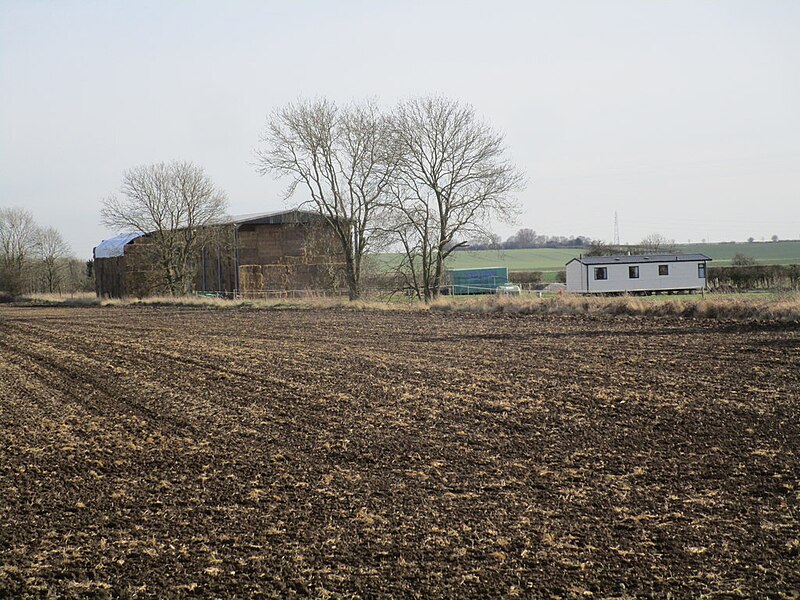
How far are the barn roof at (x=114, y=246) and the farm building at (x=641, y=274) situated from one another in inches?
1243

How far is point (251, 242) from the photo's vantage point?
161 ft

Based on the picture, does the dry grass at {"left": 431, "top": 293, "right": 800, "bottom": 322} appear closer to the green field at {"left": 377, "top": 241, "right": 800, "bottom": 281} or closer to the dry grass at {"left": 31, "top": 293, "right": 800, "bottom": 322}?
the dry grass at {"left": 31, "top": 293, "right": 800, "bottom": 322}

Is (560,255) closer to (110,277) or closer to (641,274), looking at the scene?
(641,274)

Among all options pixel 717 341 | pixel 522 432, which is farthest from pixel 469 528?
pixel 717 341

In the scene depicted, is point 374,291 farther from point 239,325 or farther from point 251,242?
point 239,325

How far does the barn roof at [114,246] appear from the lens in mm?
58719

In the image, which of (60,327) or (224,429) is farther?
(60,327)

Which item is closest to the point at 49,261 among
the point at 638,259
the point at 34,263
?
the point at 34,263

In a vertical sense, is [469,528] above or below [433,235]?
below

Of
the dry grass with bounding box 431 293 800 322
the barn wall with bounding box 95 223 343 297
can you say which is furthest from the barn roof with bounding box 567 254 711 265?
the dry grass with bounding box 431 293 800 322

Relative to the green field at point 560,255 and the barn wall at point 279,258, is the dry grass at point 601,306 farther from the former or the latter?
the green field at point 560,255

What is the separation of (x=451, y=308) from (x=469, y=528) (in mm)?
24760

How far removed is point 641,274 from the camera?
60.7m

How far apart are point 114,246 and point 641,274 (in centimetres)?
3808
